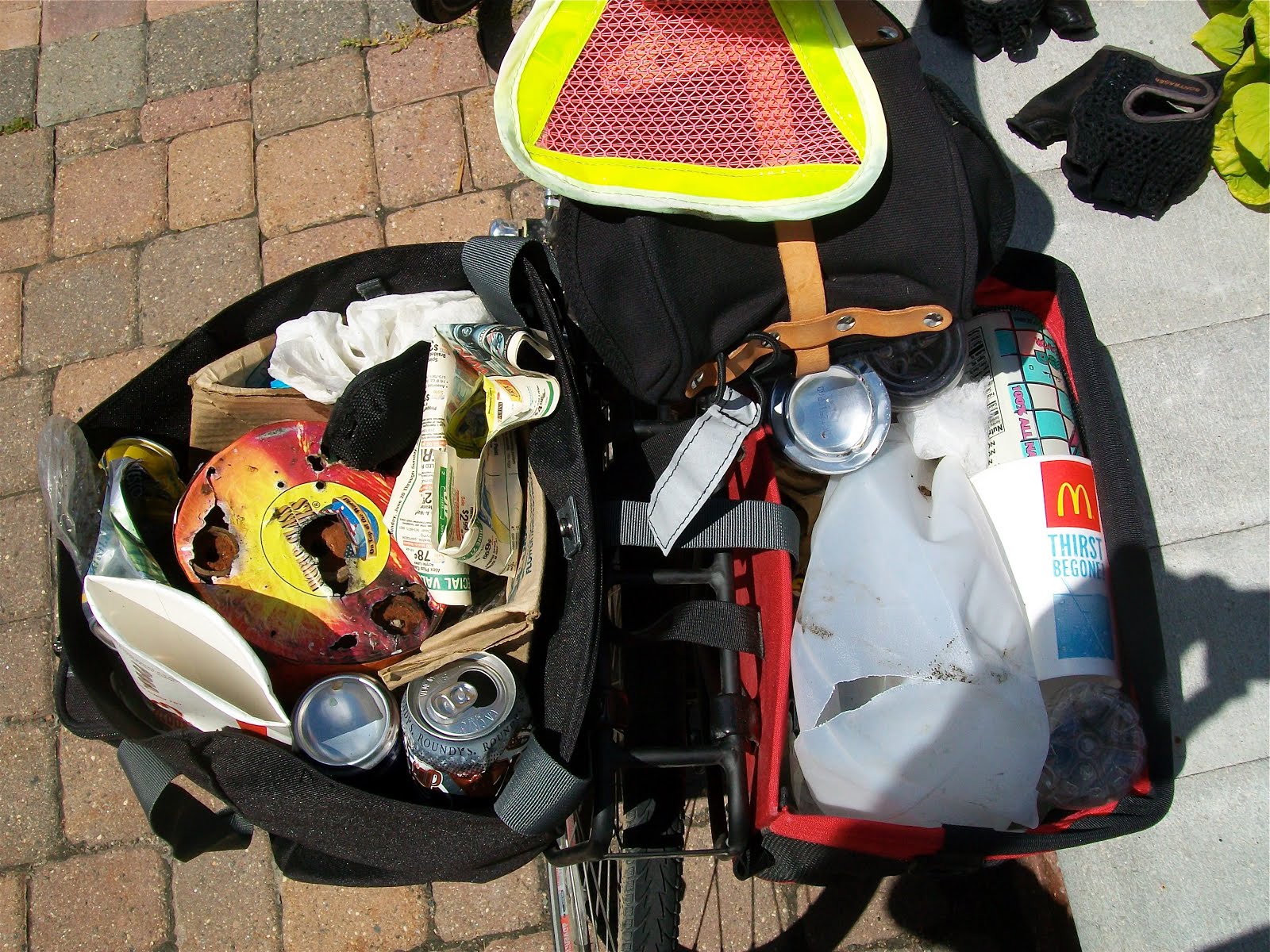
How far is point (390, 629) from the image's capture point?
1.37m

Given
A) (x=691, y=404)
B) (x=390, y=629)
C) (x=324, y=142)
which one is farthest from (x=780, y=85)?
(x=324, y=142)

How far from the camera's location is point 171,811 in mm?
1235

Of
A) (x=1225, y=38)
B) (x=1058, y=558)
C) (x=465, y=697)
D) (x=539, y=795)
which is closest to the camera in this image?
(x=539, y=795)

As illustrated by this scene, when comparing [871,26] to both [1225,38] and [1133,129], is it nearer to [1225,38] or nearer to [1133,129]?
[1133,129]

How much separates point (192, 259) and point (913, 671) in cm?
210

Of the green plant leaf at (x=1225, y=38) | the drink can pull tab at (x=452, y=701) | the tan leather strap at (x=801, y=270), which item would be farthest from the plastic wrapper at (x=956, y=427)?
the green plant leaf at (x=1225, y=38)

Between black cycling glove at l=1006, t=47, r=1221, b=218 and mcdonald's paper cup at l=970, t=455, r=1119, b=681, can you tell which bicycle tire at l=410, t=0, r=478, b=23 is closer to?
black cycling glove at l=1006, t=47, r=1221, b=218

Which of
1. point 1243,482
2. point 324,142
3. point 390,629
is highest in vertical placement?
point 324,142

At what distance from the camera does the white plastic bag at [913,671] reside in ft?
4.30

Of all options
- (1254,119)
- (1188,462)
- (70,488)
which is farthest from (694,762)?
(1254,119)

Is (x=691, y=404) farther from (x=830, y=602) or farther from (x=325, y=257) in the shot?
(x=325, y=257)

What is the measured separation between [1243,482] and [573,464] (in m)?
1.60

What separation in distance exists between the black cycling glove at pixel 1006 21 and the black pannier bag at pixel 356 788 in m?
1.50

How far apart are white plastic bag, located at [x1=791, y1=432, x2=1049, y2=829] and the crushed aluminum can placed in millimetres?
62
